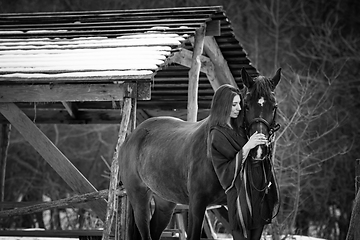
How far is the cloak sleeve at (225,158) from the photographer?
207 inches

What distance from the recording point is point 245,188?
5.28 m

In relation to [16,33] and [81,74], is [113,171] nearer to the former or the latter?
[81,74]

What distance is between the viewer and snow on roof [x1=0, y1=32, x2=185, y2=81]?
8.34m

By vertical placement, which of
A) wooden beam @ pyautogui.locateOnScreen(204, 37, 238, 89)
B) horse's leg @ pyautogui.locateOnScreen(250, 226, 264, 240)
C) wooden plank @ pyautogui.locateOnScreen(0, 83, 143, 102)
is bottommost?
horse's leg @ pyautogui.locateOnScreen(250, 226, 264, 240)

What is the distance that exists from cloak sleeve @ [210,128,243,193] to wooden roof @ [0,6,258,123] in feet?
8.74

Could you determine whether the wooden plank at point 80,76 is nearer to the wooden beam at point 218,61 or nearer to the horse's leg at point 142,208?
the horse's leg at point 142,208

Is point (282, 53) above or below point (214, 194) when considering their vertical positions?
above

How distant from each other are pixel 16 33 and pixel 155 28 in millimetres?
2679

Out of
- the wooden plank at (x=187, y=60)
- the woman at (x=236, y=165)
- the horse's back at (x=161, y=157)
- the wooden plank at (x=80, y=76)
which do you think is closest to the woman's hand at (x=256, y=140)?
the woman at (x=236, y=165)

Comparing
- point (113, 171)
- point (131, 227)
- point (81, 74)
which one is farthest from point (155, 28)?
point (131, 227)

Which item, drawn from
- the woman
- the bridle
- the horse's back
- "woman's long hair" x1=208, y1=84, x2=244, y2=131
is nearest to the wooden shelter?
the horse's back

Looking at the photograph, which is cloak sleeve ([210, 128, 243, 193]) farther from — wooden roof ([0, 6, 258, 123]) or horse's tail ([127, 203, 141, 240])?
wooden roof ([0, 6, 258, 123])

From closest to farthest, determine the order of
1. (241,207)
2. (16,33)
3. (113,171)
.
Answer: (241,207), (113,171), (16,33)

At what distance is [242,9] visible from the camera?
22578 mm
